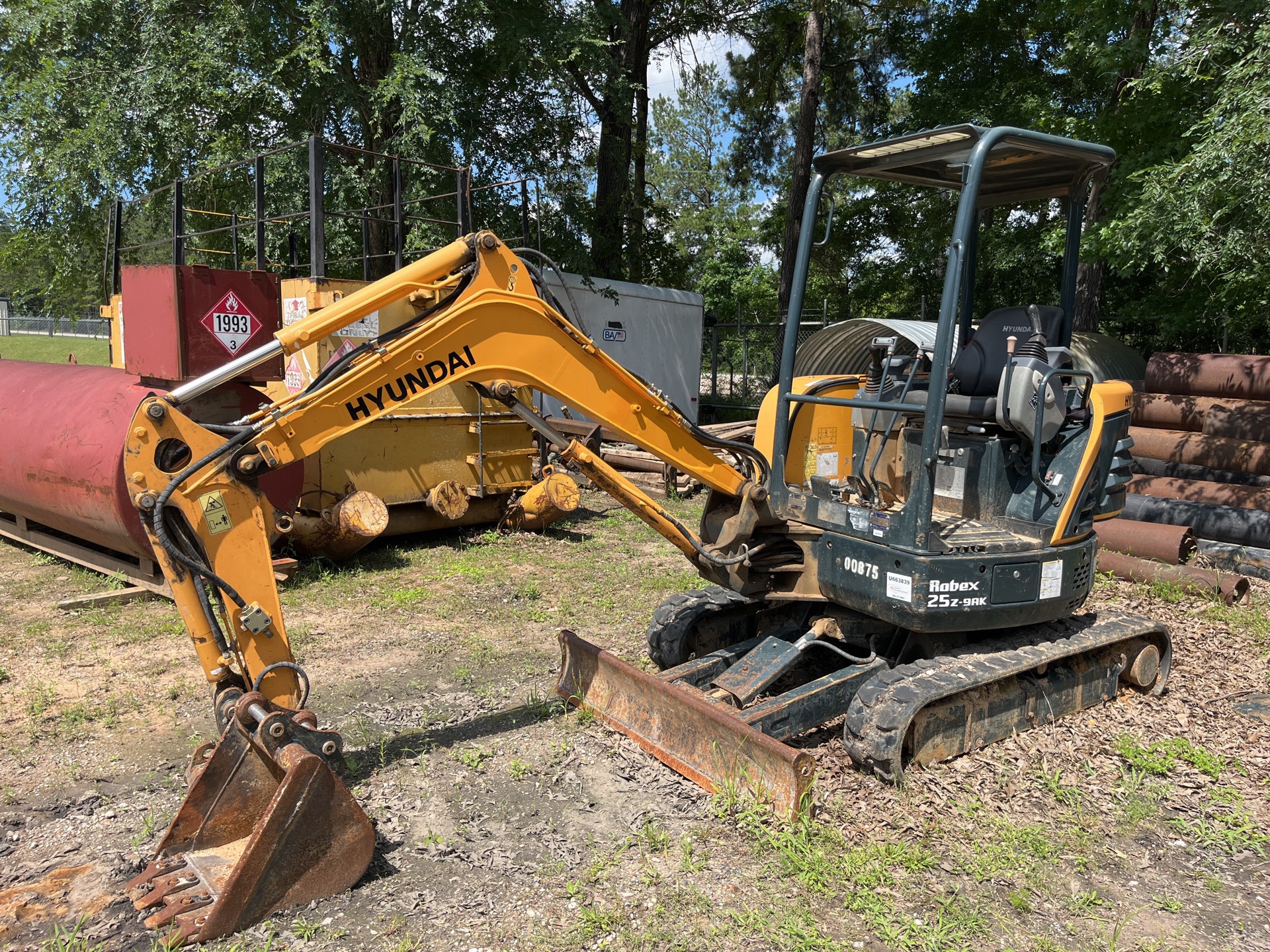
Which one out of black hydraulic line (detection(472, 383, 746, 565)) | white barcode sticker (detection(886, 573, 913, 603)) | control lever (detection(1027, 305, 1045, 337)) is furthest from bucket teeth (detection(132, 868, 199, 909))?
→ control lever (detection(1027, 305, 1045, 337))

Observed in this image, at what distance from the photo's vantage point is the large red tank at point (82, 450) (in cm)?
765

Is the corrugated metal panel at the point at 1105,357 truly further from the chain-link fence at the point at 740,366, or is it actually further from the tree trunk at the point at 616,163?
the tree trunk at the point at 616,163

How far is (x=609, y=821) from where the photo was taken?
4461mm

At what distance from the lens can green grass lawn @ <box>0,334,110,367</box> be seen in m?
32.9

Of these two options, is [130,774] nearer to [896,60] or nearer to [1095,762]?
[1095,762]

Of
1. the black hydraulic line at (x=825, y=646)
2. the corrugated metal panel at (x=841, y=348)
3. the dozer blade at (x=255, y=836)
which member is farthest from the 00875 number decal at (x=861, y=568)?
the corrugated metal panel at (x=841, y=348)

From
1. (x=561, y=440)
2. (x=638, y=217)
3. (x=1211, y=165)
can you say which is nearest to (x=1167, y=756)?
(x=561, y=440)

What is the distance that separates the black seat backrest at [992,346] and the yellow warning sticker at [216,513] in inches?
154

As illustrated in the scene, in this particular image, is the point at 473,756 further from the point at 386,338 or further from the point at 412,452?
the point at 412,452

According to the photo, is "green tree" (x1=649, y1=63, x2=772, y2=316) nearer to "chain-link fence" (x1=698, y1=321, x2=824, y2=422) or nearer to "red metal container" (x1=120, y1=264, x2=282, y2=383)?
"chain-link fence" (x1=698, y1=321, x2=824, y2=422)

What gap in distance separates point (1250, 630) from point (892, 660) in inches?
140

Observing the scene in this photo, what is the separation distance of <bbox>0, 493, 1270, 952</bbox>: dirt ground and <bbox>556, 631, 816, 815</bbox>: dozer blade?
10cm

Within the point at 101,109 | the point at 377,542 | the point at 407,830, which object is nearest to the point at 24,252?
the point at 101,109

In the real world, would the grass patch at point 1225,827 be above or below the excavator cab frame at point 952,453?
below
